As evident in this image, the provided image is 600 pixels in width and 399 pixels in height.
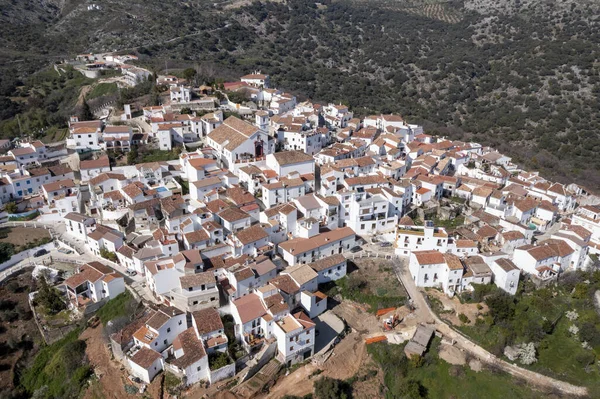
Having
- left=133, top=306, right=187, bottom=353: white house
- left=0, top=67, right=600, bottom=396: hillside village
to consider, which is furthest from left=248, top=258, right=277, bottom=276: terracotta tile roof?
left=133, top=306, right=187, bottom=353: white house

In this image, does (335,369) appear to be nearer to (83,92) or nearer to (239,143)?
(239,143)

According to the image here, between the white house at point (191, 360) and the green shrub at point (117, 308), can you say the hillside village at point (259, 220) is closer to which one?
the white house at point (191, 360)

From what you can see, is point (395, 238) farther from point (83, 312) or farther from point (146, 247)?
point (83, 312)

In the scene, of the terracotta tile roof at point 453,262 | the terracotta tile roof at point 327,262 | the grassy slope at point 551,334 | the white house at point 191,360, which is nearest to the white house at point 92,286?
the white house at point 191,360

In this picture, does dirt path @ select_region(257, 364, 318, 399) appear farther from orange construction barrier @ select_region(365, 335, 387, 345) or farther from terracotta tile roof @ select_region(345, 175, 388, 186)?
terracotta tile roof @ select_region(345, 175, 388, 186)

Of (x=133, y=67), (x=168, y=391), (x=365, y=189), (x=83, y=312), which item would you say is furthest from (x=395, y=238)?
(x=133, y=67)

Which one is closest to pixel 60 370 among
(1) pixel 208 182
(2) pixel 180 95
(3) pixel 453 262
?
(1) pixel 208 182

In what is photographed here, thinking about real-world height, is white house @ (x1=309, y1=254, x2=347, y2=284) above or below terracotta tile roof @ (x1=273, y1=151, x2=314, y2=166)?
below
